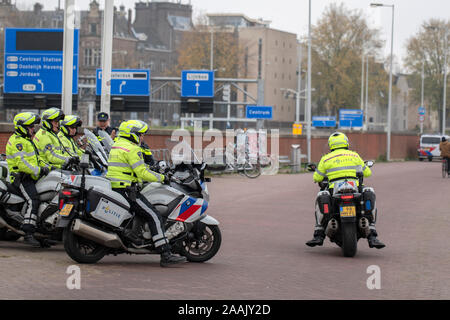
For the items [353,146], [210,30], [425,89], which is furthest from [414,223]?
[425,89]

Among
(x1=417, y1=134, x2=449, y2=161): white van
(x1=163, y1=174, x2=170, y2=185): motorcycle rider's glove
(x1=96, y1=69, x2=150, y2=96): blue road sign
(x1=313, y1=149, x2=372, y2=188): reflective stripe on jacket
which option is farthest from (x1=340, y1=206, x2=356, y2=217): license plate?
(x1=417, y1=134, x2=449, y2=161): white van

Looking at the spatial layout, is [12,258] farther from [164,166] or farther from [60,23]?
[60,23]

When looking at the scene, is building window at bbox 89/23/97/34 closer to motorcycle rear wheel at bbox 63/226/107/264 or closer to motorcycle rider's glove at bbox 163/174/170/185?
motorcycle rider's glove at bbox 163/174/170/185

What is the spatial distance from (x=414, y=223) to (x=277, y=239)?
413 centimetres

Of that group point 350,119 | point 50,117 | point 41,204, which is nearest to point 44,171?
point 41,204

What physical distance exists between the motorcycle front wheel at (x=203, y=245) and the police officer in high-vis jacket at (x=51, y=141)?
7.09ft

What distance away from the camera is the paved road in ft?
26.9

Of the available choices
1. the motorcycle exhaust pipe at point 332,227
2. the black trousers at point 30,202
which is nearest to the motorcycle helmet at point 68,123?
the black trousers at point 30,202

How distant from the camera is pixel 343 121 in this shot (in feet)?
243

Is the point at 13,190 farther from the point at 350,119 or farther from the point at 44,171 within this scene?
the point at 350,119

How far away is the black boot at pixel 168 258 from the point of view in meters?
9.79

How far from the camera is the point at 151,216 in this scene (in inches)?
382

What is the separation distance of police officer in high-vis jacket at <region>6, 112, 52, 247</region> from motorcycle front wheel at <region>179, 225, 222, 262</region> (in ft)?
6.56

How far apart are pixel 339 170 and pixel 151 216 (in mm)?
2928
